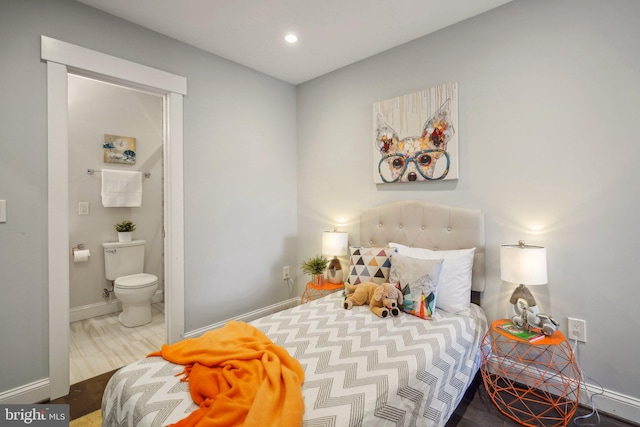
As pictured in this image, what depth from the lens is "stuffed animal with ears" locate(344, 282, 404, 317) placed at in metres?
1.98

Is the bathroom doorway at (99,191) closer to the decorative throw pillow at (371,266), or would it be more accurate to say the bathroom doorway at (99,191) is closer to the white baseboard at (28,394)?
the white baseboard at (28,394)

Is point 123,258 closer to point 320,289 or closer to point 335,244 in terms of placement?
point 320,289

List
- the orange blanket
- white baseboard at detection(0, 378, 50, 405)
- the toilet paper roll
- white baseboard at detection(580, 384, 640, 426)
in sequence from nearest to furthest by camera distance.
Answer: the orange blanket
white baseboard at detection(580, 384, 640, 426)
white baseboard at detection(0, 378, 50, 405)
the toilet paper roll

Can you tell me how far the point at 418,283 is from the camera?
202cm

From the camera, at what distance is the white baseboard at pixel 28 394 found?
1845mm

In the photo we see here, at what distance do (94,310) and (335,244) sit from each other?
291cm

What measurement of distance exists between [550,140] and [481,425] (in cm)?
177

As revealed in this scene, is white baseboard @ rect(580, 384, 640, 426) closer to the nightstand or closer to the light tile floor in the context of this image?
the nightstand

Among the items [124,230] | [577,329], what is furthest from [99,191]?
[577,329]

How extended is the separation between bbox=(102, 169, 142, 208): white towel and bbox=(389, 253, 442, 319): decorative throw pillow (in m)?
3.17

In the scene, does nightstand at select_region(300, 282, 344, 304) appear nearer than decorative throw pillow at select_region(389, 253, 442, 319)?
No

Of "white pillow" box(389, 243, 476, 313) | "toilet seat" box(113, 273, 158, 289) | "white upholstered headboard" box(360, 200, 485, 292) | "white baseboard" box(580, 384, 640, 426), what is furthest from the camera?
"toilet seat" box(113, 273, 158, 289)

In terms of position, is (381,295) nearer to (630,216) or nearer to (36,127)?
(630,216)

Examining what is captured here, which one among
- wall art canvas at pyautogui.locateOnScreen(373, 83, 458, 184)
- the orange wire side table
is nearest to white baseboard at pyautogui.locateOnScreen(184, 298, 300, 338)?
wall art canvas at pyautogui.locateOnScreen(373, 83, 458, 184)
